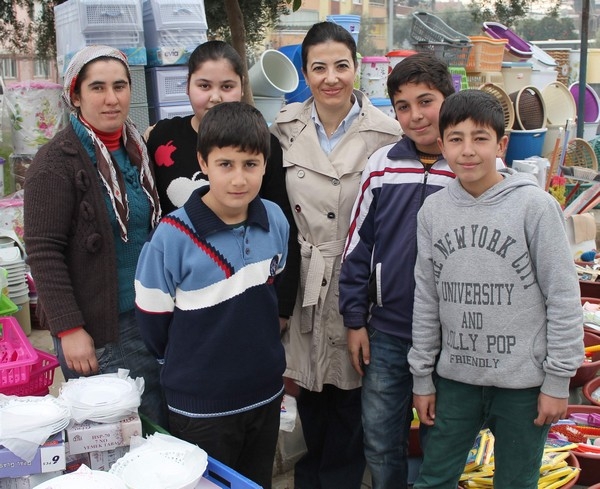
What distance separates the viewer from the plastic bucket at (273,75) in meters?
5.64


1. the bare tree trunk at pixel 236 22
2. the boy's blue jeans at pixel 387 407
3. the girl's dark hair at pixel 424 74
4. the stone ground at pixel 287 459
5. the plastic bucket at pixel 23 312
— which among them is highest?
the bare tree trunk at pixel 236 22

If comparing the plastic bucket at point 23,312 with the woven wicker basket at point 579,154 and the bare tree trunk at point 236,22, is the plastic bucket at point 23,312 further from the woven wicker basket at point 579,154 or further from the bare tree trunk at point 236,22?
the woven wicker basket at point 579,154

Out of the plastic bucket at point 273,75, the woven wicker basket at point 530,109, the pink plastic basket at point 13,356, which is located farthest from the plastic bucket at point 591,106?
the pink plastic basket at point 13,356

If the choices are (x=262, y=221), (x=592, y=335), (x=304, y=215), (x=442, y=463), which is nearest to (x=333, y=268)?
(x=304, y=215)

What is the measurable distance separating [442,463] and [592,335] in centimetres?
232

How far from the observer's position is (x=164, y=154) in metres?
2.47

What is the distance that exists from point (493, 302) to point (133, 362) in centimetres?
120

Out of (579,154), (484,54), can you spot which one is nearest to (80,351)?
(579,154)

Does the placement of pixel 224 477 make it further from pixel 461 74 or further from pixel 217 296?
pixel 461 74

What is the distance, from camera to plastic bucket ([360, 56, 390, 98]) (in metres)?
7.52

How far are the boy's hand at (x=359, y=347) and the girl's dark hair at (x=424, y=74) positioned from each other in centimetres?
86

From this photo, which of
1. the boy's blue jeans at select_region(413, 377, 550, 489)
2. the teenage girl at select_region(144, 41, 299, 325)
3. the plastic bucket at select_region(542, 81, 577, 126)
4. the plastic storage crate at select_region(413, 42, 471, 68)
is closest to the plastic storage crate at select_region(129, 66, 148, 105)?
the teenage girl at select_region(144, 41, 299, 325)

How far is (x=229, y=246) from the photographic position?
2.00 metres

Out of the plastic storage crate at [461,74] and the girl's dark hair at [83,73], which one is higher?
the plastic storage crate at [461,74]
